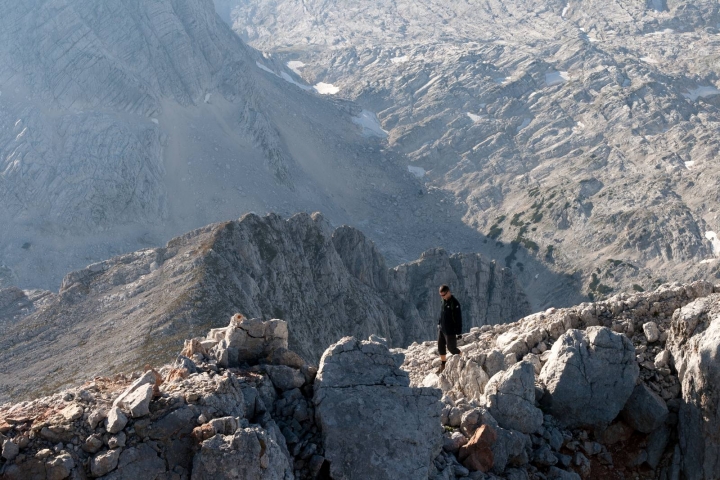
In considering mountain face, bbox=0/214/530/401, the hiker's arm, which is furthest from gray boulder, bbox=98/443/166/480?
→ mountain face, bbox=0/214/530/401

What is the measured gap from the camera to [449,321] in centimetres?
2233

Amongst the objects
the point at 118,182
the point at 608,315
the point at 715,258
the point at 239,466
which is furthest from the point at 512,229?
the point at 239,466

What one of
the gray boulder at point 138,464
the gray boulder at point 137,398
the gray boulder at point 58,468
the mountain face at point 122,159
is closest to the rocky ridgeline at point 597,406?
the gray boulder at point 138,464

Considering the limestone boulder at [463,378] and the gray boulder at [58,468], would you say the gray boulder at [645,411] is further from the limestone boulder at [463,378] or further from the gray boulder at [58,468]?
the gray boulder at [58,468]

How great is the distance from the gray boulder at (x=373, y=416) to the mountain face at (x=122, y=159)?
130 m

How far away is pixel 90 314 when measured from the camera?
239 feet

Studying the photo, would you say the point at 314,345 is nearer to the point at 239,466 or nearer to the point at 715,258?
the point at 239,466

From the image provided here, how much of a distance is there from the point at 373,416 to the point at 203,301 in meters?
51.2

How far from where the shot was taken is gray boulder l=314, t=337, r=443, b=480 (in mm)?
15070

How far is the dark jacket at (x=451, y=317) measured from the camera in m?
22.1

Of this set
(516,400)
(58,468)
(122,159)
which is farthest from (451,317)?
(122,159)

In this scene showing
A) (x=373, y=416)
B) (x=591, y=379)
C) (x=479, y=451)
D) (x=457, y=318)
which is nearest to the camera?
(x=373, y=416)

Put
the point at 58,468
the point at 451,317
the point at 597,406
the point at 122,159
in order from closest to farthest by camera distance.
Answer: the point at 58,468
the point at 597,406
the point at 451,317
the point at 122,159

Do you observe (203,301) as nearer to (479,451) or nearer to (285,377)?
(285,377)
